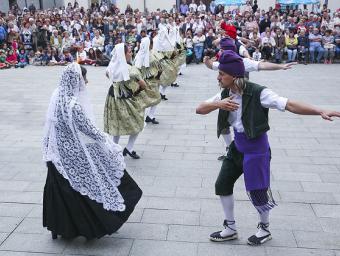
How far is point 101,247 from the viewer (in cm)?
388

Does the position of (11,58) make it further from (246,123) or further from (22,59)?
(246,123)

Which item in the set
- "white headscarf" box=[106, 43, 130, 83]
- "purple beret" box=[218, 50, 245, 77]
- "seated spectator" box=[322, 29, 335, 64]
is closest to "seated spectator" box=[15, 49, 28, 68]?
"white headscarf" box=[106, 43, 130, 83]

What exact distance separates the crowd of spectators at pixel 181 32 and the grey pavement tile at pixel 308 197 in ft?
33.1

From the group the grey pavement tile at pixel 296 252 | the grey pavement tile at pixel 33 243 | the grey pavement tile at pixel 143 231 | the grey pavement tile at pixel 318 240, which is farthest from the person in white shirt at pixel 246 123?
the grey pavement tile at pixel 33 243

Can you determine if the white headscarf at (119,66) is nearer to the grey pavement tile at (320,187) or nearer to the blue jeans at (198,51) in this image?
the grey pavement tile at (320,187)

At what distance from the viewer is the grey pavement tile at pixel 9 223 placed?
420cm

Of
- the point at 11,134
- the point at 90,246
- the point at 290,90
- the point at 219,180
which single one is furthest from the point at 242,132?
the point at 290,90

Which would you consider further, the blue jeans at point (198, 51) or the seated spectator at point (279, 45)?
the blue jeans at point (198, 51)

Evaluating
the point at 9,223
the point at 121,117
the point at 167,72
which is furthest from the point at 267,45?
the point at 9,223

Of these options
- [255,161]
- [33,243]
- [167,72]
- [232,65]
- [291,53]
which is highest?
[232,65]

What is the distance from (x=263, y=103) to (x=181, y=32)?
13480 mm

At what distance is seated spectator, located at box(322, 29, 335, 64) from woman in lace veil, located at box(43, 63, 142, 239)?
539 inches

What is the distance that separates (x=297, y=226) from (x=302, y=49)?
1262cm

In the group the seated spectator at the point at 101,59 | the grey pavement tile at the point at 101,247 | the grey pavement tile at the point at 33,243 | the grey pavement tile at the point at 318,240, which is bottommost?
the grey pavement tile at the point at 33,243
